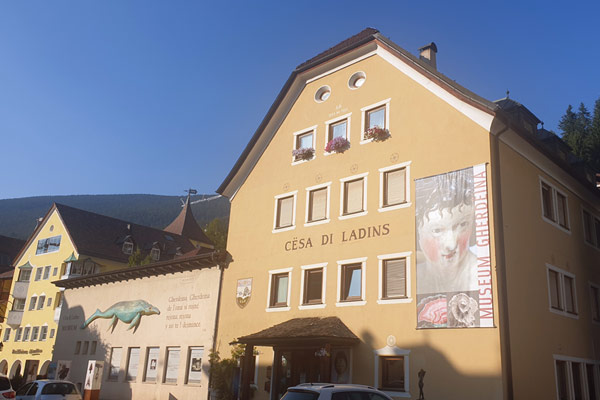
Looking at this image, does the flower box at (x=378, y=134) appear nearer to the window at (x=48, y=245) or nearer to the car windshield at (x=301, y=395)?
the car windshield at (x=301, y=395)

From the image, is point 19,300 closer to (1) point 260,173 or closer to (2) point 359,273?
(1) point 260,173

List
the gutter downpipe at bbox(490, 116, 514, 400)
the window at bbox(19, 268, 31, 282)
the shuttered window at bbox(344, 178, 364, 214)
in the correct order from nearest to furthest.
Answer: the gutter downpipe at bbox(490, 116, 514, 400) → the shuttered window at bbox(344, 178, 364, 214) → the window at bbox(19, 268, 31, 282)

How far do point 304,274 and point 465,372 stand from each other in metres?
7.82

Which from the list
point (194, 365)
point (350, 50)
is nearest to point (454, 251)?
Result: point (350, 50)

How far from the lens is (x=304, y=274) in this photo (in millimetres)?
22547

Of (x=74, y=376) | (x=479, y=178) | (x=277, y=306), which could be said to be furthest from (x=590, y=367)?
(x=74, y=376)

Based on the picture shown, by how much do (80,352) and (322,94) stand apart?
71.5 ft

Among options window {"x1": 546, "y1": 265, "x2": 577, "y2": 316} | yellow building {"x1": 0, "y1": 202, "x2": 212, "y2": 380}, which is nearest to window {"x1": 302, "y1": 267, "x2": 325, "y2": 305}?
window {"x1": 546, "y1": 265, "x2": 577, "y2": 316}

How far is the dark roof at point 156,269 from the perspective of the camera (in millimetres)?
26766

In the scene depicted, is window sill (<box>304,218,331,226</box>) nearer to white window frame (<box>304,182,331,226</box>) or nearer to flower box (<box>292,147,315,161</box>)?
white window frame (<box>304,182,331,226</box>)

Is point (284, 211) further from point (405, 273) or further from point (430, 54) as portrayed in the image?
point (430, 54)

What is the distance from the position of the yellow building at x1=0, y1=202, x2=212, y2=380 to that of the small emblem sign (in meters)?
29.0

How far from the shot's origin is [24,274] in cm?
5559

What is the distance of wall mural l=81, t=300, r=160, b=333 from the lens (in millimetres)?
29945
